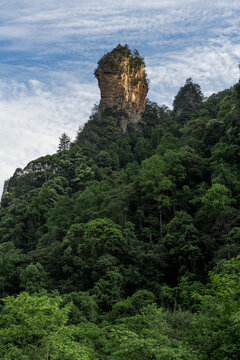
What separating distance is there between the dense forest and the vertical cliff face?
1954 cm

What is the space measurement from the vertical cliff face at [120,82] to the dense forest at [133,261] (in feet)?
64.1

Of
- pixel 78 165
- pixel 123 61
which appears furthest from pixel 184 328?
pixel 123 61

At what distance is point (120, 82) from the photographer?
70.0 metres

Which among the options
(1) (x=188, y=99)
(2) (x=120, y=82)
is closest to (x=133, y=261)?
(2) (x=120, y=82)

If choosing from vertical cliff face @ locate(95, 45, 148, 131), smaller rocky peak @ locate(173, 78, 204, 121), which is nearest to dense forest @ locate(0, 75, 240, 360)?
vertical cliff face @ locate(95, 45, 148, 131)

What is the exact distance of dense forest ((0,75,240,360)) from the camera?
10.8 metres

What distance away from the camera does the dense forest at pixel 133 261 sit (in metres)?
10.8

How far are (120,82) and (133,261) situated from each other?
47.6 metres

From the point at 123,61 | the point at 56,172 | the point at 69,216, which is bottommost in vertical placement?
the point at 69,216

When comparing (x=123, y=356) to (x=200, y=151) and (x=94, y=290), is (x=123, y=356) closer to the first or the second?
(x=94, y=290)

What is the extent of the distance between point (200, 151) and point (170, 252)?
20.7 meters

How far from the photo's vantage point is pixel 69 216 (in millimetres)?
40375

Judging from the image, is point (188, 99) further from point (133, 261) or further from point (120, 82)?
point (133, 261)

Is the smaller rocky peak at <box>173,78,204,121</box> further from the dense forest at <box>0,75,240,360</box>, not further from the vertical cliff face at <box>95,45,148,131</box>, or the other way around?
the dense forest at <box>0,75,240,360</box>
